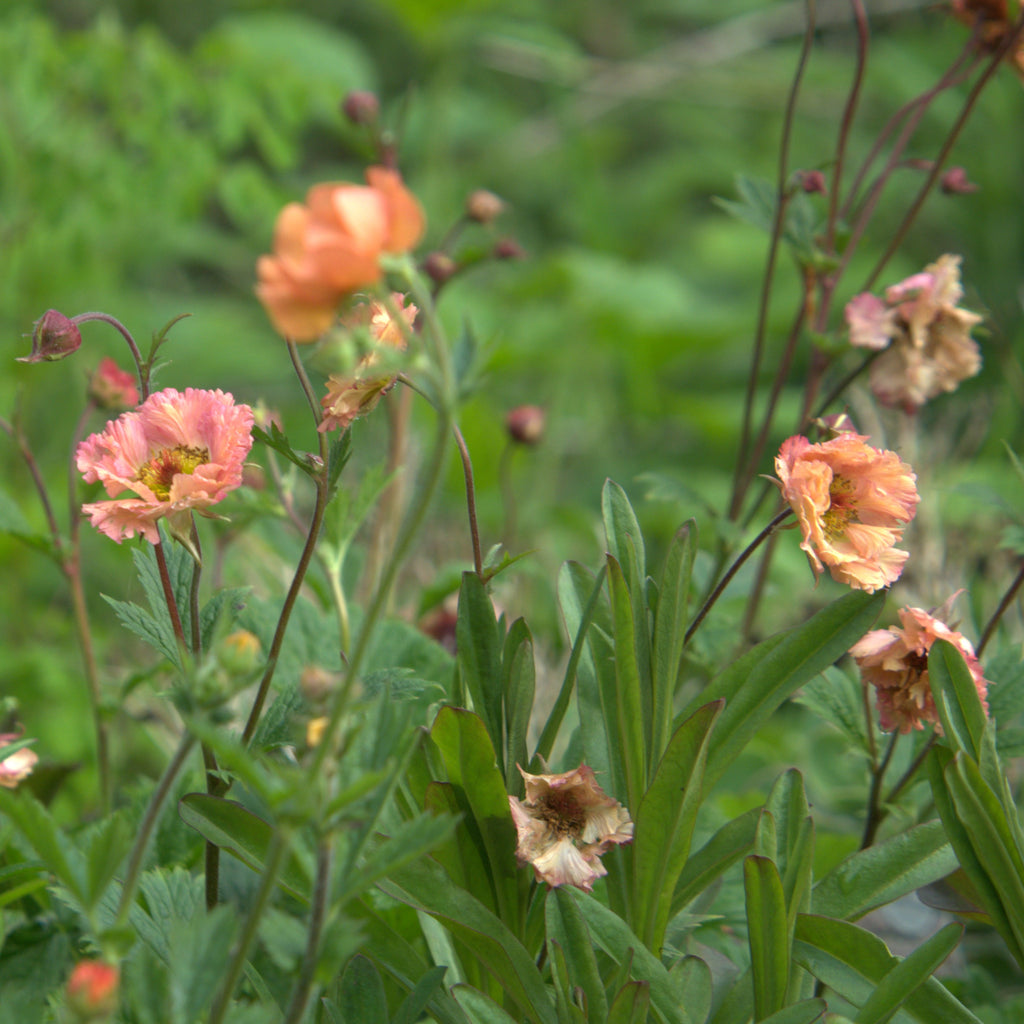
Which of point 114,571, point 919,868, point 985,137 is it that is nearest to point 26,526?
point 919,868

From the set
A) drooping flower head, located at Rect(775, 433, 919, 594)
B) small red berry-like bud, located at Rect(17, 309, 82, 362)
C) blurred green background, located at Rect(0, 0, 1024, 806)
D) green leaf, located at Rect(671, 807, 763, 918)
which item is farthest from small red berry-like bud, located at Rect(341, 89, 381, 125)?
green leaf, located at Rect(671, 807, 763, 918)

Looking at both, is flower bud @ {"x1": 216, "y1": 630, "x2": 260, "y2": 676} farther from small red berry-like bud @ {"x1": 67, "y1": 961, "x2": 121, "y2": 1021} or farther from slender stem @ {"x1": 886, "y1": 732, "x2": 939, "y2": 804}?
slender stem @ {"x1": 886, "y1": 732, "x2": 939, "y2": 804}

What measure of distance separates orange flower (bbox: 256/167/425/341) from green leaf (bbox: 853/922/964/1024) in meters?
0.33

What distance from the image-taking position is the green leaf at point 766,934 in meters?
0.43

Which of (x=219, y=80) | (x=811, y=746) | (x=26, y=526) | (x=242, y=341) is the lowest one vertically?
(x=242, y=341)

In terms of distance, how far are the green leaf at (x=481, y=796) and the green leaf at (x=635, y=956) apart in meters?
0.05

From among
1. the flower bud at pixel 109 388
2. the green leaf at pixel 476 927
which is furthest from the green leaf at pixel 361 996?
the flower bud at pixel 109 388

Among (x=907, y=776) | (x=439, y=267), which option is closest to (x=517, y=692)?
(x=907, y=776)

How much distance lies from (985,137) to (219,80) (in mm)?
1969

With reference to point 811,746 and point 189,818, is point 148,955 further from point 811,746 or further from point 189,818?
point 811,746

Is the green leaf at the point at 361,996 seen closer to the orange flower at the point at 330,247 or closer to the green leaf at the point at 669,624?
the green leaf at the point at 669,624

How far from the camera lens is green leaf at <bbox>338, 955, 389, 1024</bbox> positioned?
435 millimetres

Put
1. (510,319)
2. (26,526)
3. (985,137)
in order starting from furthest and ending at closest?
(985,137), (510,319), (26,526)

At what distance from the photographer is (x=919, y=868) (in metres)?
0.50
